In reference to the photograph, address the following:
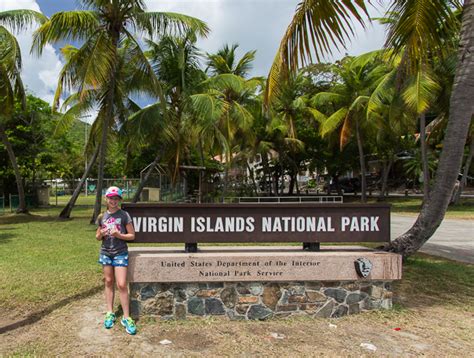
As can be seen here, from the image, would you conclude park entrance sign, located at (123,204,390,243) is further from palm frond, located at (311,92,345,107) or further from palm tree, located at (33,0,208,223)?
palm frond, located at (311,92,345,107)

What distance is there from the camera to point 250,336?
434cm

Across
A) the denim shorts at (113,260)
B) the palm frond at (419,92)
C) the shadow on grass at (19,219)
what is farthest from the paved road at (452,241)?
the shadow on grass at (19,219)

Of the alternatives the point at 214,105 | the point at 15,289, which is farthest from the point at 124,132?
the point at 15,289

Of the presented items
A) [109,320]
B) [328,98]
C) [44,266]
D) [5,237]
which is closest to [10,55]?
[5,237]

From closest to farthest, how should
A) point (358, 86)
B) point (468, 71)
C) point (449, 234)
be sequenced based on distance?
point (468, 71), point (449, 234), point (358, 86)

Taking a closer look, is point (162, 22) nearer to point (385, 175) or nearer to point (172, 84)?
A: point (172, 84)

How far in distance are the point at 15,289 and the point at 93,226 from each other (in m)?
8.03

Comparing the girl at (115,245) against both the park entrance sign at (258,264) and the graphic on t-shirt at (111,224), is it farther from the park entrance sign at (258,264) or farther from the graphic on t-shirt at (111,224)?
the park entrance sign at (258,264)

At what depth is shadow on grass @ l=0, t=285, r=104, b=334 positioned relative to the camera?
4609mm

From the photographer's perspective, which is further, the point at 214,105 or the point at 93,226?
the point at 214,105

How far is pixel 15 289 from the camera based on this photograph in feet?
19.4

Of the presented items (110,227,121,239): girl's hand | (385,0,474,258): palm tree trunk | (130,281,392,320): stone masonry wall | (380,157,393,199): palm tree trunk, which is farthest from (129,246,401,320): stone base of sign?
(380,157,393,199): palm tree trunk

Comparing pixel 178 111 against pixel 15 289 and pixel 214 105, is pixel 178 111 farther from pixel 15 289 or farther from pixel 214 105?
pixel 15 289

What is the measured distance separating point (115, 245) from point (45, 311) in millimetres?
1484
